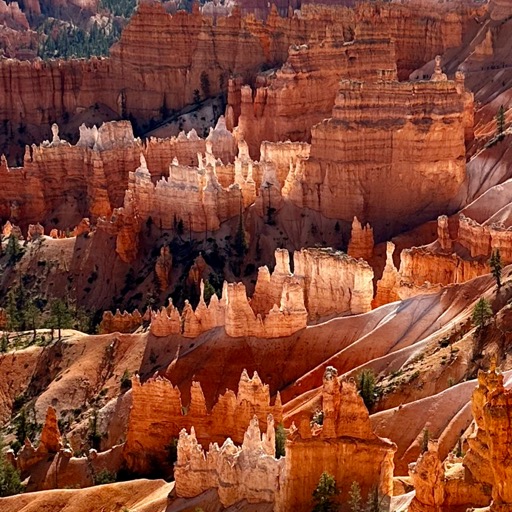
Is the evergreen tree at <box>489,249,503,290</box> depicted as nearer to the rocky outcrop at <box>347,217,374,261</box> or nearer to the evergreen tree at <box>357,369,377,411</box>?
the evergreen tree at <box>357,369,377,411</box>

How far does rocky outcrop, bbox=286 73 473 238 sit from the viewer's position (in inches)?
3135

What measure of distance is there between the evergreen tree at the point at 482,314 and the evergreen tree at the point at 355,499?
44.6ft

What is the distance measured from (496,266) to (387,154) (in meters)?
25.6

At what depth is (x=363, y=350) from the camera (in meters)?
57.6

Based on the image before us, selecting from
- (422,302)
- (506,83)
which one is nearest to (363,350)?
(422,302)

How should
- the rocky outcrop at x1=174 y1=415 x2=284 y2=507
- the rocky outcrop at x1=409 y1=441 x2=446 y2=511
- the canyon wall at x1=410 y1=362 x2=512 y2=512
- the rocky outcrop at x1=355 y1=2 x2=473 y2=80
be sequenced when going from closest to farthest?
1. the canyon wall at x1=410 y1=362 x2=512 y2=512
2. the rocky outcrop at x1=409 y1=441 x2=446 y2=511
3. the rocky outcrop at x1=174 y1=415 x2=284 y2=507
4. the rocky outcrop at x1=355 y1=2 x2=473 y2=80

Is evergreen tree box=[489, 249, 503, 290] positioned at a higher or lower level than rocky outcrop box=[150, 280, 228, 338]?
higher

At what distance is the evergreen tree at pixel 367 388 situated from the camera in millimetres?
51031

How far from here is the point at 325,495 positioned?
4062 centimetres

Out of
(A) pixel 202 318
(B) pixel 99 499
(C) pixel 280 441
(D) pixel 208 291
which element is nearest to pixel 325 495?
(C) pixel 280 441

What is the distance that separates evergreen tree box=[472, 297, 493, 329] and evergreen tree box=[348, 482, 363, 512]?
535 inches

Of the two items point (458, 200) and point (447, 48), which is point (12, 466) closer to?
point (458, 200)

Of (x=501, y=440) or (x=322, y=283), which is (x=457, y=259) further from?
(x=501, y=440)

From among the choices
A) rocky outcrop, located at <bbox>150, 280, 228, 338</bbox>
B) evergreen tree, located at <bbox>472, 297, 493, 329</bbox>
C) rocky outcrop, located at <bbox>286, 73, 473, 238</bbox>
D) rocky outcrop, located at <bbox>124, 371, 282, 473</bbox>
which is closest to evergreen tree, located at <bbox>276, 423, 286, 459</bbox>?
rocky outcrop, located at <bbox>124, 371, 282, 473</bbox>
